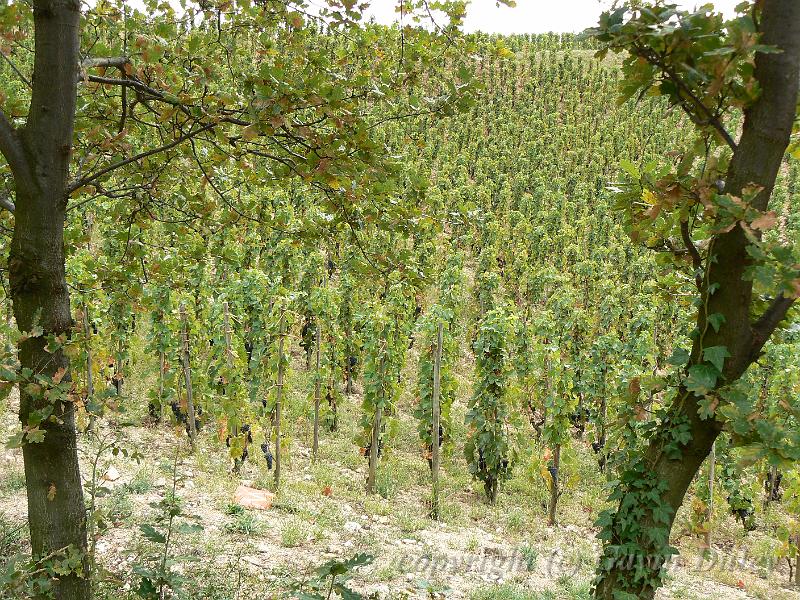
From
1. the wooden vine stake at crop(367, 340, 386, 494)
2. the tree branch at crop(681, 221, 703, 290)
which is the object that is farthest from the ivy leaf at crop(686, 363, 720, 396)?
the wooden vine stake at crop(367, 340, 386, 494)

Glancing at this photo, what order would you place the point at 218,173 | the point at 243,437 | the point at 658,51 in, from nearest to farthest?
the point at 658,51 → the point at 218,173 → the point at 243,437

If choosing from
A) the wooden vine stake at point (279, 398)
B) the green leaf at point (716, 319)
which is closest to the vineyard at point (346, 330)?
the green leaf at point (716, 319)

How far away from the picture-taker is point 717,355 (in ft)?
6.87

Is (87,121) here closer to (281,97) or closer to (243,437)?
(281,97)

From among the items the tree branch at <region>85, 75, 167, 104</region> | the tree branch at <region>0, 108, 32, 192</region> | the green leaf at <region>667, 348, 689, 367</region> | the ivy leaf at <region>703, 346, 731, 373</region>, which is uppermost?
the tree branch at <region>85, 75, 167, 104</region>

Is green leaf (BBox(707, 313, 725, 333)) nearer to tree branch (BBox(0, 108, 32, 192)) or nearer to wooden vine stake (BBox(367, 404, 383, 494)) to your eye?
tree branch (BBox(0, 108, 32, 192))

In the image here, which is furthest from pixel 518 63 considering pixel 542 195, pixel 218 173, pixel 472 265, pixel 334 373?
pixel 218 173

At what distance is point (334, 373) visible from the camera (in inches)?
513

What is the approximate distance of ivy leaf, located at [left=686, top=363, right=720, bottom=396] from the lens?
2047mm

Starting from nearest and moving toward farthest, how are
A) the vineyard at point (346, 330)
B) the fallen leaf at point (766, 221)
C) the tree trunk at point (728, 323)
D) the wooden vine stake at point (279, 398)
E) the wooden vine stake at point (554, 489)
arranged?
1. the fallen leaf at point (766, 221)
2. the tree trunk at point (728, 323)
3. the vineyard at point (346, 330)
4. the wooden vine stake at point (279, 398)
5. the wooden vine stake at point (554, 489)

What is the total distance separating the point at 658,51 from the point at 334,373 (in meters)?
11.6

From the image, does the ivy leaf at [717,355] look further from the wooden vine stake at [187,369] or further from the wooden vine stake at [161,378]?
the wooden vine stake at [161,378]

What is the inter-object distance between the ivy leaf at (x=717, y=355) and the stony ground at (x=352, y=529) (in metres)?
1.79

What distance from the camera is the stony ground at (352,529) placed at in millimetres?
4926
